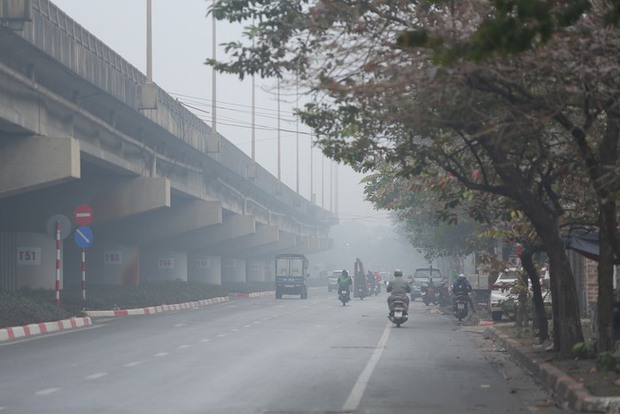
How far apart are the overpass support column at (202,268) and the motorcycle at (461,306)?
1723 inches

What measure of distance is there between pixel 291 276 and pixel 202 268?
1174 cm

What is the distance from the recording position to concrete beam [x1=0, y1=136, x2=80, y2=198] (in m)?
29.2

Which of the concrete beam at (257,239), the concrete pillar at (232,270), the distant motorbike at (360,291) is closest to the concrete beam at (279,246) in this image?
the concrete pillar at (232,270)

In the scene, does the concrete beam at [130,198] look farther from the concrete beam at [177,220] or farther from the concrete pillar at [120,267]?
the concrete beam at [177,220]

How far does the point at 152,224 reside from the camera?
5559cm

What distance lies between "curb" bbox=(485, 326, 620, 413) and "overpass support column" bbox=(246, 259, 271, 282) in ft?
318

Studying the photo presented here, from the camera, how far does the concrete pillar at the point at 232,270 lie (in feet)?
328

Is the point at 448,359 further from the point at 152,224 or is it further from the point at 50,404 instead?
the point at 152,224

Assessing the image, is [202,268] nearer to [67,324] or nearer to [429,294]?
[429,294]

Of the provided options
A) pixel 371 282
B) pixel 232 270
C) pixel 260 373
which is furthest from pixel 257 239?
pixel 260 373

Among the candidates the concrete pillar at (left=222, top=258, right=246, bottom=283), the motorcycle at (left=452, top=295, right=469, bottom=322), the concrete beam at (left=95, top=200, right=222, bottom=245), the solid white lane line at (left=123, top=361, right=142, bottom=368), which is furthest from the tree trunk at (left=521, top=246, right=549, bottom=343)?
the concrete pillar at (left=222, top=258, right=246, bottom=283)

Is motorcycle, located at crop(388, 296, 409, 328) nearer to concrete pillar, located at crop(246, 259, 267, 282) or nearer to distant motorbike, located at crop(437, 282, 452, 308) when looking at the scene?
distant motorbike, located at crop(437, 282, 452, 308)

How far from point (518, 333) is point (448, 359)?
18.5ft

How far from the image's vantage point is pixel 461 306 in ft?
124
